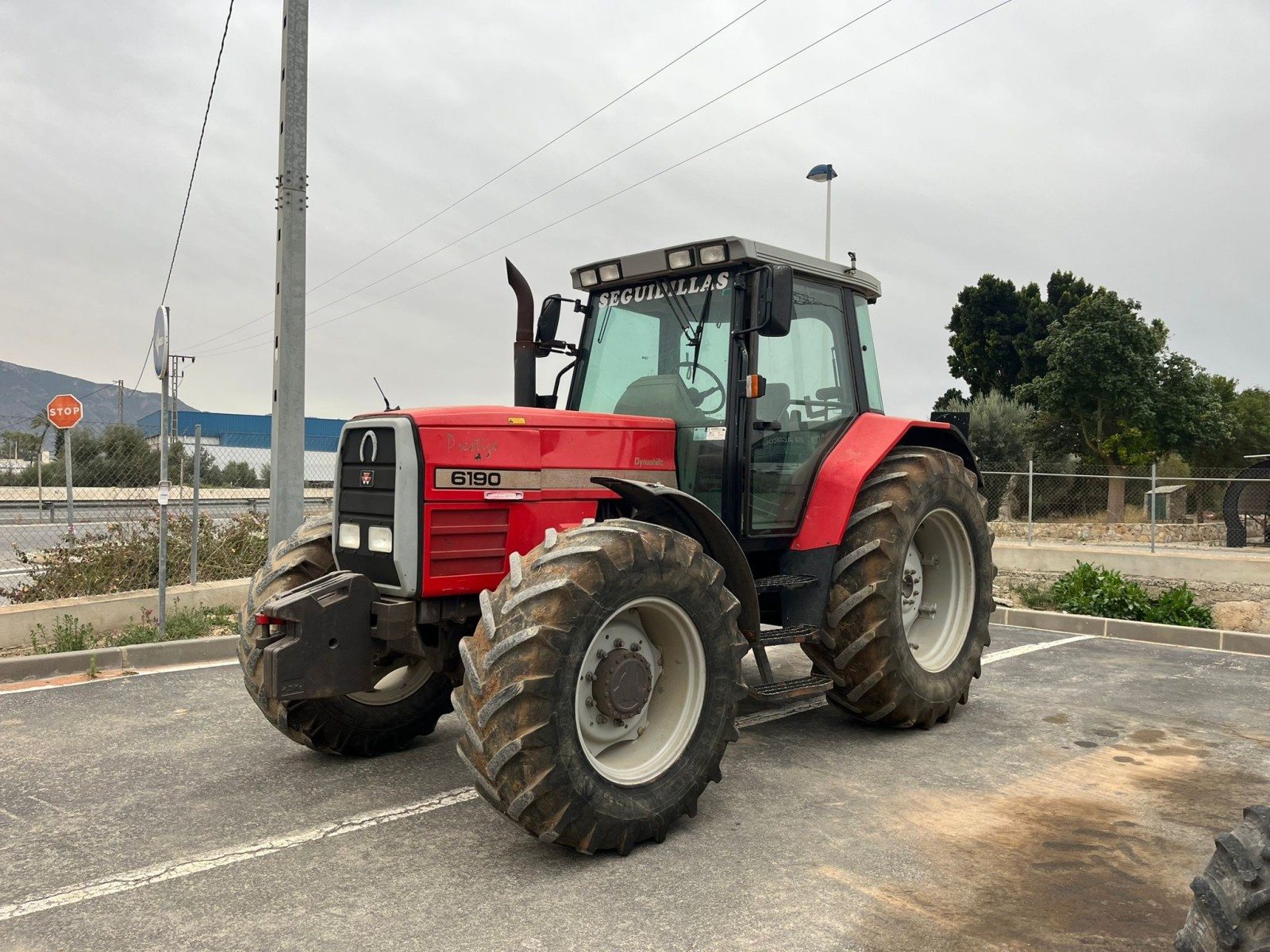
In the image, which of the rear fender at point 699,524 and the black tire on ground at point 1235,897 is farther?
the rear fender at point 699,524

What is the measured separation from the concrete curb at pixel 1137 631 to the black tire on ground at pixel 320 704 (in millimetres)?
7043

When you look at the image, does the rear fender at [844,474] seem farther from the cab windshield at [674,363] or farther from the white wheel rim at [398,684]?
the white wheel rim at [398,684]

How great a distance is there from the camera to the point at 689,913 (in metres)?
3.38

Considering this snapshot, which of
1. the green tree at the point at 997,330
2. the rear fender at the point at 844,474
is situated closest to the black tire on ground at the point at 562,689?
the rear fender at the point at 844,474

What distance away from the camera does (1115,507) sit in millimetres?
24047

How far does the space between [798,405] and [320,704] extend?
3046 mm

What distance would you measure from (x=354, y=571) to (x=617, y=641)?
1328 mm

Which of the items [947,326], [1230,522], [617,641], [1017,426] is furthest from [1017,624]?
[947,326]

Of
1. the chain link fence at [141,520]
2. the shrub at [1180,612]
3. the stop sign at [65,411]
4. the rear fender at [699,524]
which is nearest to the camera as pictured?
the rear fender at [699,524]

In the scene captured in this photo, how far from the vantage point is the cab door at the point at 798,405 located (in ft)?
17.6

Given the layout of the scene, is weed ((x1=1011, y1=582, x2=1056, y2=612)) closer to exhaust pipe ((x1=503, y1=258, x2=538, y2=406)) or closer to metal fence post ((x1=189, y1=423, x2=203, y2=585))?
exhaust pipe ((x1=503, y1=258, x2=538, y2=406))

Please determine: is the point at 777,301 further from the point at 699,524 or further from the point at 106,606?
the point at 106,606

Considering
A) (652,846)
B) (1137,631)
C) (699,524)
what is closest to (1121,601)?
(1137,631)

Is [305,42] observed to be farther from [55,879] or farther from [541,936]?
[541,936]
